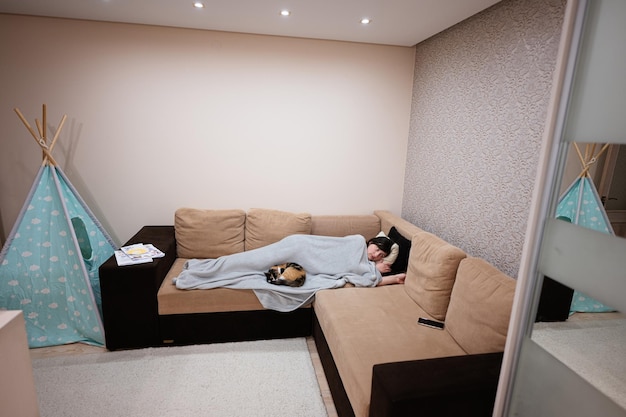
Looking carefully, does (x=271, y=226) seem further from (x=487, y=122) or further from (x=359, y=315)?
(x=487, y=122)

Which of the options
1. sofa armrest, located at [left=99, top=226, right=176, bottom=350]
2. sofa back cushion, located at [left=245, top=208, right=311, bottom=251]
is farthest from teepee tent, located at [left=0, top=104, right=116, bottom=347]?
sofa back cushion, located at [left=245, top=208, right=311, bottom=251]

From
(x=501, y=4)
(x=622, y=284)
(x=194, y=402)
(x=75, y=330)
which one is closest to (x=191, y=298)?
(x=194, y=402)

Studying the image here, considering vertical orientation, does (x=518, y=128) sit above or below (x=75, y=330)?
above

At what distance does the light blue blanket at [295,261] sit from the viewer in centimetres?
245

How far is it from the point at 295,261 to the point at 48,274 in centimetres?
175

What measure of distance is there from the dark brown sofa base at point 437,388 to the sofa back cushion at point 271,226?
5.56 feet

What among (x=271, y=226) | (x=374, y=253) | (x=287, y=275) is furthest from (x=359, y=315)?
(x=271, y=226)

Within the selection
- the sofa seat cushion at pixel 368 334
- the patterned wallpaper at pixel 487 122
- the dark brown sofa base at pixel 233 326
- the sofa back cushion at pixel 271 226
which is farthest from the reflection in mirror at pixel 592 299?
the sofa back cushion at pixel 271 226

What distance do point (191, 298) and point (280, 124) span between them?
168 cm

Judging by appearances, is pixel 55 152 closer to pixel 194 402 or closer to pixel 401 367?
pixel 194 402

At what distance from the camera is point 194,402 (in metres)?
1.95

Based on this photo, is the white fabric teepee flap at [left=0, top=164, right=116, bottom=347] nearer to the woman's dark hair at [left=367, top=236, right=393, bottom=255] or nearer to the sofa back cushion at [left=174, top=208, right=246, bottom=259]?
the sofa back cushion at [left=174, top=208, right=246, bottom=259]

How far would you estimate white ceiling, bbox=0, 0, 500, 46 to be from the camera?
7.10 feet

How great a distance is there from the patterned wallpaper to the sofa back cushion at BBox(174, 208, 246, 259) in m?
1.72
